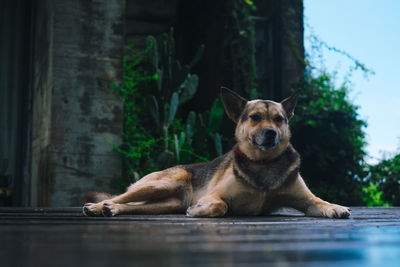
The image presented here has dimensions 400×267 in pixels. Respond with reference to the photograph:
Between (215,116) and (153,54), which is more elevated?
(153,54)

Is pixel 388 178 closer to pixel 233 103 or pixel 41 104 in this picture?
pixel 233 103

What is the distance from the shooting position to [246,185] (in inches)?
118

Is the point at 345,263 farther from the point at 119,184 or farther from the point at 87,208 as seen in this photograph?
the point at 119,184

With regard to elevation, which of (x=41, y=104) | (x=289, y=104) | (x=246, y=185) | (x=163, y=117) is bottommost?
(x=246, y=185)

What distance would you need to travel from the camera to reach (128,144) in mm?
5871

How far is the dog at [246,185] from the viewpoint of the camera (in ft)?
9.59

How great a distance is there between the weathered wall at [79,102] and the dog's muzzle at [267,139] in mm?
3034

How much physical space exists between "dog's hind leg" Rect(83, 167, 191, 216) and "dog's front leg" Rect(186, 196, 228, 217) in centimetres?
39

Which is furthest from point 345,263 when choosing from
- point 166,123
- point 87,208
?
point 166,123

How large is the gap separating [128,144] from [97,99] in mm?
699

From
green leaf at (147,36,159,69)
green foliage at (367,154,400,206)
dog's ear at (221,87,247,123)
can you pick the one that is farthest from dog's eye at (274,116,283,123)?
green foliage at (367,154,400,206)

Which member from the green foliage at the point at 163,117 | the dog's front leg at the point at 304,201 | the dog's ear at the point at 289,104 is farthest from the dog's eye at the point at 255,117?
the green foliage at the point at 163,117

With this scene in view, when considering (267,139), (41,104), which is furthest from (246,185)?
(41,104)

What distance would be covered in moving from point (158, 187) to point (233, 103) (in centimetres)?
81
